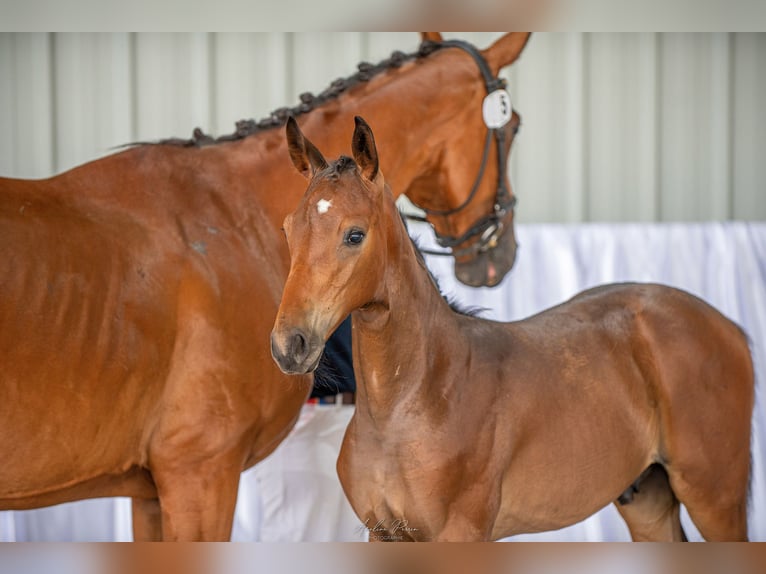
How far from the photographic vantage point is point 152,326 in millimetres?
1721

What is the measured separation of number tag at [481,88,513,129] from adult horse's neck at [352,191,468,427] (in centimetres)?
77

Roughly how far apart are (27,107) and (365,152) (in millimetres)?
2880

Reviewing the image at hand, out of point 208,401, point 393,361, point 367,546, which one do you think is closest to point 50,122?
point 208,401

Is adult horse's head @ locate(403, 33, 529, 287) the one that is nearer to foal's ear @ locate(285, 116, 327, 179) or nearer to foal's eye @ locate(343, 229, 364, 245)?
foal's ear @ locate(285, 116, 327, 179)

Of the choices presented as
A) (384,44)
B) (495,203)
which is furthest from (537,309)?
(384,44)

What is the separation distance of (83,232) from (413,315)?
0.69 m

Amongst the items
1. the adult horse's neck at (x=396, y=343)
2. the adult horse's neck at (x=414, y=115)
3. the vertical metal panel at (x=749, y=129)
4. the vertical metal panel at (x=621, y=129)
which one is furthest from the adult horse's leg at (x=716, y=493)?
the vertical metal panel at (x=749, y=129)

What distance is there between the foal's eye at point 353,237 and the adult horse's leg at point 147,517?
0.91m

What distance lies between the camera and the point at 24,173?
3877 millimetres

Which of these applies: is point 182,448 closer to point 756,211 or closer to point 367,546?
point 367,546

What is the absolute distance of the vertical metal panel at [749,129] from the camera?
155 inches

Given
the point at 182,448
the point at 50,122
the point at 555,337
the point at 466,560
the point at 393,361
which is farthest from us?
the point at 50,122

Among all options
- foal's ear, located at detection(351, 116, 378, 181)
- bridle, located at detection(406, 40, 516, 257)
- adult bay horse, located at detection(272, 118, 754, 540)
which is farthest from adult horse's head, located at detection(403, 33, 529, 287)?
foal's ear, located at detection(351, 116, 378, 181)

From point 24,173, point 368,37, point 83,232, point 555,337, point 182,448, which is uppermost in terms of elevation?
point 368,37
